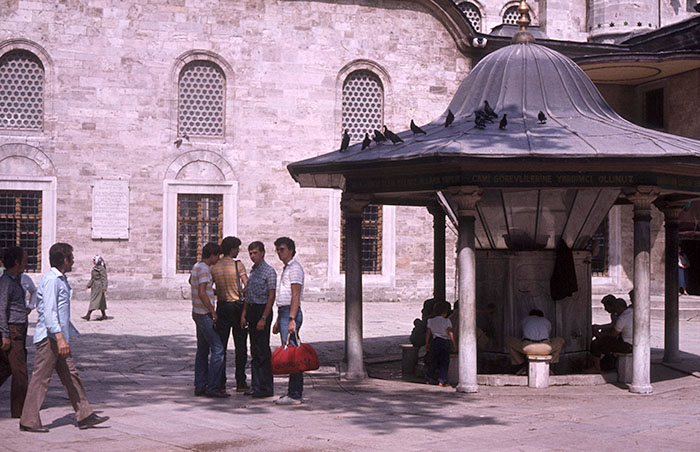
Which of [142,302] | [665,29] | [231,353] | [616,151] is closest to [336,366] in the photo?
[231,353]

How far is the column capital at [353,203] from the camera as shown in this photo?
12219 mm

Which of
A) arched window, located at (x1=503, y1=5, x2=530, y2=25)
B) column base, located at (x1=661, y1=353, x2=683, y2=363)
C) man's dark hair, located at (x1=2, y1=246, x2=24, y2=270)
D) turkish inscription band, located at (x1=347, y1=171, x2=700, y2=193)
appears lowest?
column base, located at (x1=661, y1=353, x2=683, y2=363)

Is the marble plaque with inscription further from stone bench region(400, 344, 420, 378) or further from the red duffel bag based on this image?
the red duffel bag

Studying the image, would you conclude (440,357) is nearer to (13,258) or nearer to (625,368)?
(625,368)

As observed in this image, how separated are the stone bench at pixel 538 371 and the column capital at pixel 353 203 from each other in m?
2.91

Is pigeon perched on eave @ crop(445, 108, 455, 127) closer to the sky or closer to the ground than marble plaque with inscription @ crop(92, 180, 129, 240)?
closer to the sky

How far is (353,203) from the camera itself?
12242 millimetres

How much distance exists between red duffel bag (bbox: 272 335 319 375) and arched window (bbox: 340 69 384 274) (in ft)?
52.5

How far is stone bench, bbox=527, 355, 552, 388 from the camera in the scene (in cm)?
1113

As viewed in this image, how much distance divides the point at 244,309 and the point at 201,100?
605 inches

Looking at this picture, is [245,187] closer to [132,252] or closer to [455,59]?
[132,252]

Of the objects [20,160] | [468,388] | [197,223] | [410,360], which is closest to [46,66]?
[20,160]

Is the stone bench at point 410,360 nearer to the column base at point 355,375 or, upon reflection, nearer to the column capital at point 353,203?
the column base at point 355,375

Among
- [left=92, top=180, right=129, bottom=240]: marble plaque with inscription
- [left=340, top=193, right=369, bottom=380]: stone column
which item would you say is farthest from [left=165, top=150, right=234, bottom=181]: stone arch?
[left=340, top=193, right=369, bottom=380]: stone column
